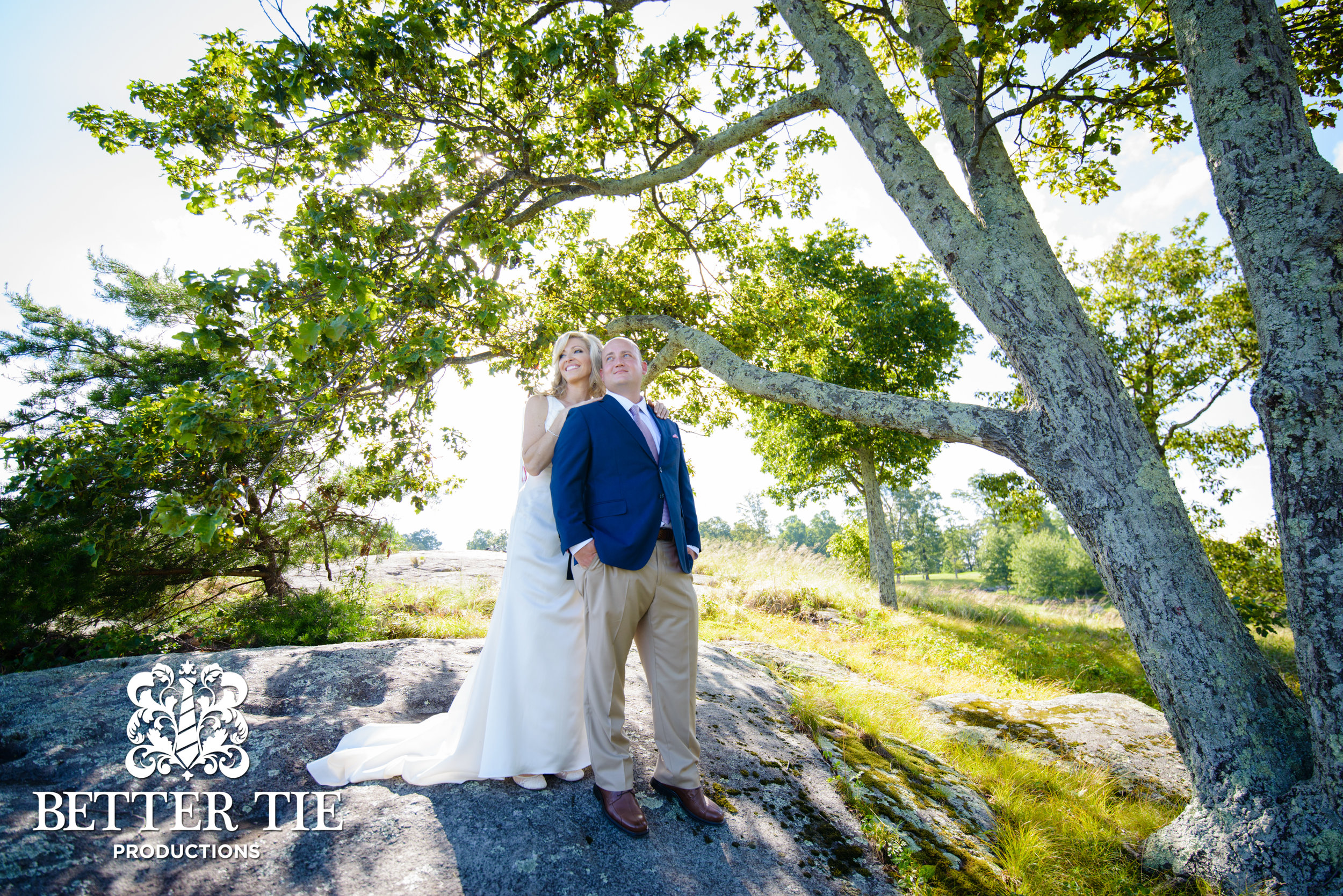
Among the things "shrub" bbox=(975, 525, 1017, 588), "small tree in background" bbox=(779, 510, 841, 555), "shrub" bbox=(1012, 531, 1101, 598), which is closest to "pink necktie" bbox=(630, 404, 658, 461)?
"shrub" bbox=(1012, 531, 1101, 598)

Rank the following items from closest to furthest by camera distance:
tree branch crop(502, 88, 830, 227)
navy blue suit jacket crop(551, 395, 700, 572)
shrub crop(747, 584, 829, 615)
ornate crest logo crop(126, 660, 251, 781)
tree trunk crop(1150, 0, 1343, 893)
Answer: tree trunk crop(1150, 0, 1343, 893) → ornate crest logo crop(126, 660, 251, 781) → navy blue suit jacket crop(551, 395, 700, 572) → tree branch crop(502, 88, 830, 227) → shrub crop(747, 584, 829, 615)

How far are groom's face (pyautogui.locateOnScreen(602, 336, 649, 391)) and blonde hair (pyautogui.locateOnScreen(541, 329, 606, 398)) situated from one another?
0.94 ft

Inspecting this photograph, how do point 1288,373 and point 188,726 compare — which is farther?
point 188,726

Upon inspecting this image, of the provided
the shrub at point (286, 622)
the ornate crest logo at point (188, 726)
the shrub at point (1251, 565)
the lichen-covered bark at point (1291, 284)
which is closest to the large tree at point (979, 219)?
the lichen-covered bark at point (1291, 284)

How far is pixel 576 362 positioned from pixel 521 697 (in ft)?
6.62

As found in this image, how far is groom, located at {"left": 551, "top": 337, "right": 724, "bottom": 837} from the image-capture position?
8.94 ft

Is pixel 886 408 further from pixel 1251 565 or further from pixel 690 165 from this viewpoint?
pixel 1251 565

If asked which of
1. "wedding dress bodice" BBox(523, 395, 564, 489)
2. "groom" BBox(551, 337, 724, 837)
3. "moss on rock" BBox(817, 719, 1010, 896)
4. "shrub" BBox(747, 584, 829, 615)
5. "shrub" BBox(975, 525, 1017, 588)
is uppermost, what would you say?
"wedding dress bodice" BBox(523, 395, 564, 489)

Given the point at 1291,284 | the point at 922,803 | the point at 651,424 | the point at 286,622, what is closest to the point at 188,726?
the point at 651,424

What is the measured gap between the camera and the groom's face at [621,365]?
3.20 m

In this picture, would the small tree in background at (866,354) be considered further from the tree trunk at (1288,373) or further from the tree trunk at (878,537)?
the tree trunk at (1288,373)

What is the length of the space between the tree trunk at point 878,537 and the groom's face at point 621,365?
12.9 meters

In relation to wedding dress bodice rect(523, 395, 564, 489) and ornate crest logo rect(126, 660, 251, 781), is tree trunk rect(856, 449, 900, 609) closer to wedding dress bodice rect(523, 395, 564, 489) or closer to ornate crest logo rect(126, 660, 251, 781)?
wedding dress bodice rect(523, 395, 564, 489)

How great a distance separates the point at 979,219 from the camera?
365cm
